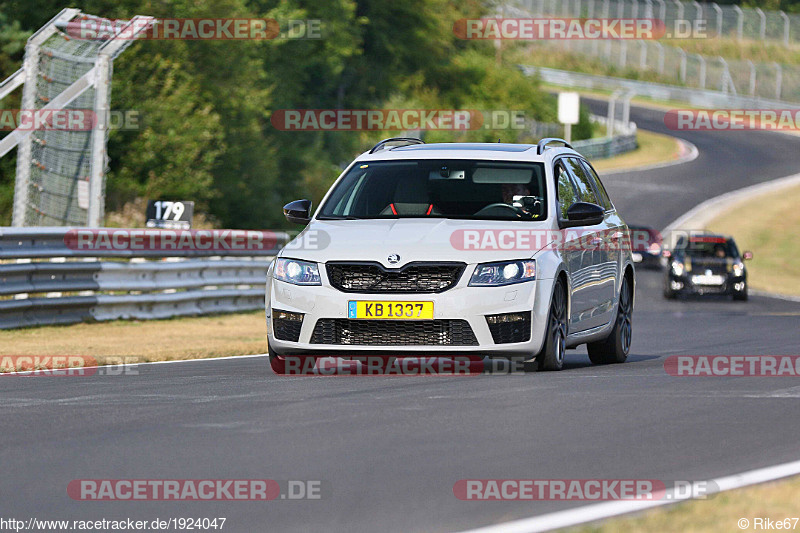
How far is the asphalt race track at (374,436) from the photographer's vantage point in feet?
19.7

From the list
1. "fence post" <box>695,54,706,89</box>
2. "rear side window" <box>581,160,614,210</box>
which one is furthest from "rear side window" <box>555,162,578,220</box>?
"fence post" <box>695,54,706,89</box>

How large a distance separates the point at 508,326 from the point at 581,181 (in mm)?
2840

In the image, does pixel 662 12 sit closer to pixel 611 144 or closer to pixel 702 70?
pixel 702 70

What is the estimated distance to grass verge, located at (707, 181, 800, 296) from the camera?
4081 centimetres

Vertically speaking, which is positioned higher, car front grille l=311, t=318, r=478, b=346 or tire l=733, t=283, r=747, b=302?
car front grille l=311, t=318, r=478, b=346

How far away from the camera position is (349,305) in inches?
424

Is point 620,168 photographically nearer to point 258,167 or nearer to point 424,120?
point 424,120

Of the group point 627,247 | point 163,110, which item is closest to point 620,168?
point 163,110

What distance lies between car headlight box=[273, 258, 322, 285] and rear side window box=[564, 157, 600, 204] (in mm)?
2927

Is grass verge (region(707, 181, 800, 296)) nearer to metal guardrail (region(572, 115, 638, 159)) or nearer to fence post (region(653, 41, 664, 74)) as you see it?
metal guardrail (region(572, 115, 638, 159))

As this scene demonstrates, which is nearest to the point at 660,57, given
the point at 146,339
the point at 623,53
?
the point at 623,53

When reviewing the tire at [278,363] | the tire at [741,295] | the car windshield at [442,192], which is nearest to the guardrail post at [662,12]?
the tire at [741,295]

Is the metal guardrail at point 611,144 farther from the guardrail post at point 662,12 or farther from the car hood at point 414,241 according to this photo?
the car hood at point 414,241

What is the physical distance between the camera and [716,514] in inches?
225
